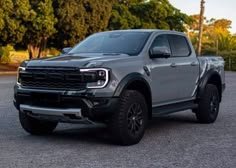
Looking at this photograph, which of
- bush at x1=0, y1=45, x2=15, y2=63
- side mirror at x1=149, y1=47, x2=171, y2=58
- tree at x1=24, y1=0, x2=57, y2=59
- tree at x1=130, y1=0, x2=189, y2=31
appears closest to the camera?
side mirror at x1=149, y1=47, x2=171, y2=58

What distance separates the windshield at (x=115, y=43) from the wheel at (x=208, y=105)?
207 centimetres

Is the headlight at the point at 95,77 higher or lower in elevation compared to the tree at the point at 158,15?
lower

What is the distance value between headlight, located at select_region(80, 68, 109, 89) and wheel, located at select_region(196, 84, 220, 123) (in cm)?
327

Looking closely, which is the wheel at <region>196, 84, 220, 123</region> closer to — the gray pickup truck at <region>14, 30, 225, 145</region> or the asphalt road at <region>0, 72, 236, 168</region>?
the asphalt road at <region>0, 72, 236, 168</region>

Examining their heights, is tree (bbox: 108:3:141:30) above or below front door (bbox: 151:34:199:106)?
above

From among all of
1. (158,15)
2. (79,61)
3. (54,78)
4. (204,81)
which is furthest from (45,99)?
(158,15)

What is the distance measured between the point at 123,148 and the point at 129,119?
18.7 inches

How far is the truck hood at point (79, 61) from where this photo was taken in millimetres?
7723

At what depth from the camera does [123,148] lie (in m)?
7.79

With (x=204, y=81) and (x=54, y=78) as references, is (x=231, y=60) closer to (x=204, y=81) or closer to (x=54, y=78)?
(x=204, y=81)

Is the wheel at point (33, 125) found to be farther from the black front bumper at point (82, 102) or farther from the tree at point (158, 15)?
the tree at point (158, 15)

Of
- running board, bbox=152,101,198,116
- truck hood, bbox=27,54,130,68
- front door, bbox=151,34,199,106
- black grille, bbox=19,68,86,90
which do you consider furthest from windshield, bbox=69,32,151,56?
black grille, bbox=19,68,86,90

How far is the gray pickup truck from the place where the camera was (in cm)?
763

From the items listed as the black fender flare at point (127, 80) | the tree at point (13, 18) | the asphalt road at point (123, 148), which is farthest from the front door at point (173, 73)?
the tree at point (13, 18)
